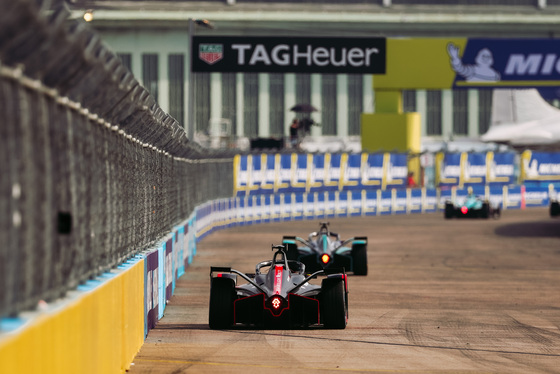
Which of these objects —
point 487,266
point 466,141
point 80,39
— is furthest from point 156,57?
point 80,39

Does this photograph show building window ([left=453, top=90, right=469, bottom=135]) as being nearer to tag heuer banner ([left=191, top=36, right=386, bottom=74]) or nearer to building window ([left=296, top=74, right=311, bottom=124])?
building window ([left=296, top=74, right=311, bottom=124])

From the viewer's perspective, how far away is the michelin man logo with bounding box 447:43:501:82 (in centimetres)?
4572

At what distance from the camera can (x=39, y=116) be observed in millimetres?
6305

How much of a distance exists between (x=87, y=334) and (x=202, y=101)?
215ft

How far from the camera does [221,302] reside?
40.8 ft

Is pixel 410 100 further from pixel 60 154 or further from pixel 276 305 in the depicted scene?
pixel 60 154

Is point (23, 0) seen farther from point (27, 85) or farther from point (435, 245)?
point (435, 245)

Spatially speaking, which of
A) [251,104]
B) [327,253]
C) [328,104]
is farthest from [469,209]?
[251,104]

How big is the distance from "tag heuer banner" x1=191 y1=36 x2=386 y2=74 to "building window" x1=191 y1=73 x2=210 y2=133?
28759 millimetres

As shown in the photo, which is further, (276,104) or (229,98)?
(229,98)

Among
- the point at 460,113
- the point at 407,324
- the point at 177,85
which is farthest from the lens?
the point at 460,113

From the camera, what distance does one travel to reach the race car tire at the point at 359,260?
1941cm

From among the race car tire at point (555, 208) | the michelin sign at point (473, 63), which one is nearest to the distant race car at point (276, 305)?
the race car tire at point (555, 208)

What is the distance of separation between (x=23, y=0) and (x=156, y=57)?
6628cm
